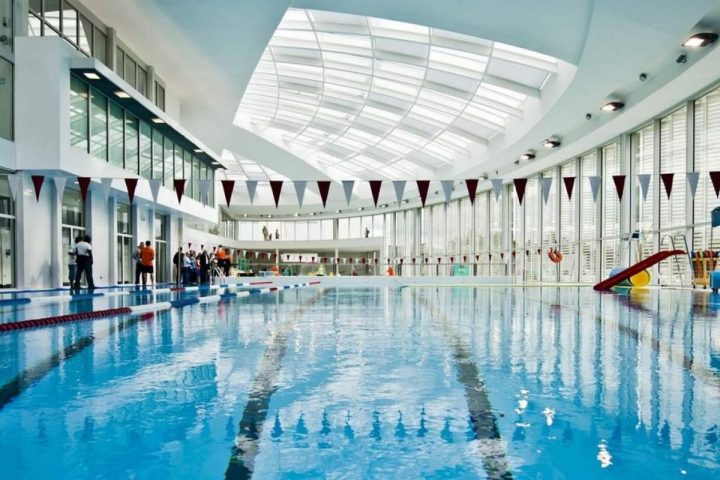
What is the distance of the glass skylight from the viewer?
15.3 metres

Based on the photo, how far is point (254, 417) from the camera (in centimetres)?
238

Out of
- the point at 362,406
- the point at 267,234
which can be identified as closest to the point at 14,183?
the point at 362,406

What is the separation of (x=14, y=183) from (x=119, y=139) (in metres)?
4.30

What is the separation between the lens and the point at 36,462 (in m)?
1.85

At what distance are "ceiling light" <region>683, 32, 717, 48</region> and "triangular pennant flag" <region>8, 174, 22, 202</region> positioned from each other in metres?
14.2

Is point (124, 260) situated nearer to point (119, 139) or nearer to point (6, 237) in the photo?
point (119, 139)

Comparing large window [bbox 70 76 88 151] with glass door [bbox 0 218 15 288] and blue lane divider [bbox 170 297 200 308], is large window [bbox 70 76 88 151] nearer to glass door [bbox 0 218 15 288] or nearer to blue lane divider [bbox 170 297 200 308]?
glass door [bbox 0 218 15 288]

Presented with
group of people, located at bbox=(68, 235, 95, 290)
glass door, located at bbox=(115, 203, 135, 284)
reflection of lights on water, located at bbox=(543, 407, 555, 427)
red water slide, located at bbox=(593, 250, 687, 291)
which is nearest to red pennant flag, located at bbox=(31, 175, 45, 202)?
group of people, located at bbox=(68, 235, 95, 290)

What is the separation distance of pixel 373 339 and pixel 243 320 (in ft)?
7.44

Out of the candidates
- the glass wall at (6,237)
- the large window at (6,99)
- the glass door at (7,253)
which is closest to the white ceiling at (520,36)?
the large window at (6,99)

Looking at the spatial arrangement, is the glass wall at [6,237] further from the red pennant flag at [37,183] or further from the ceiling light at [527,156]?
the ceiling light at [527,156]

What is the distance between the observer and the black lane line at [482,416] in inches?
71.0

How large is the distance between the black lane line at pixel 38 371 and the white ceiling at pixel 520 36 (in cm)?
909

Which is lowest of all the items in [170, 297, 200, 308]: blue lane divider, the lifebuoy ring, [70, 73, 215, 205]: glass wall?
[170, 297, 200, 308]: blue lane divider
